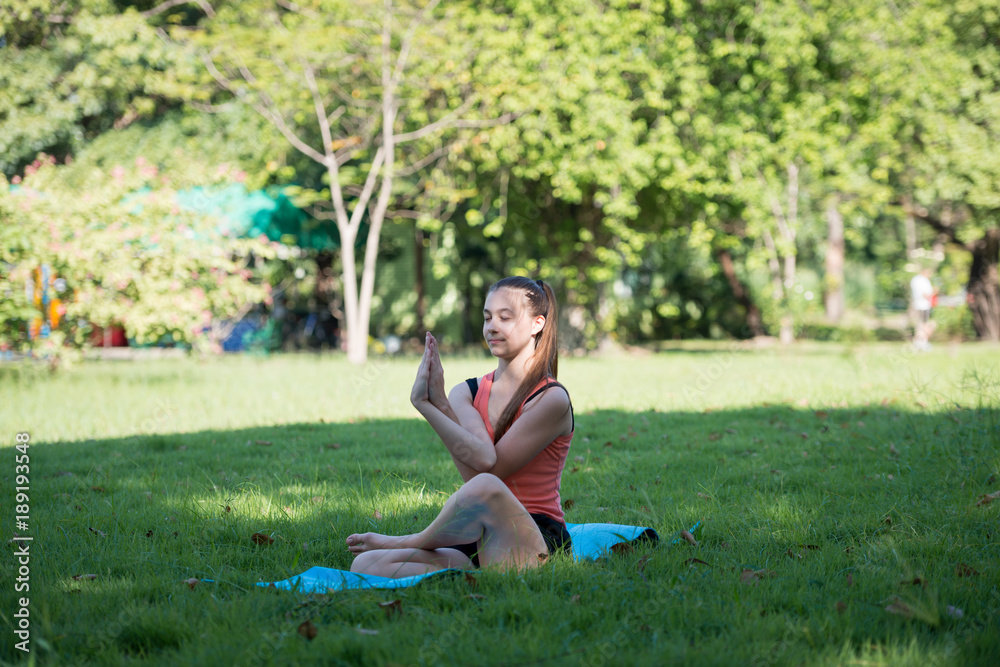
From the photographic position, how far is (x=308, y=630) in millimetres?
2713

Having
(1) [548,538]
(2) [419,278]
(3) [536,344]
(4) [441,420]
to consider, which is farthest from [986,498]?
(2) [419,278]

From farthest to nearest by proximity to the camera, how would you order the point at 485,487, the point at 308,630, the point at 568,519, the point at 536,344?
the point at 568,519 < the point at 536,344 < the point at 485,487 < the point at 308,630

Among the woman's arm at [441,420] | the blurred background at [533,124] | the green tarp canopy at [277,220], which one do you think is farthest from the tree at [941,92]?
the woman's arm at [441,420]

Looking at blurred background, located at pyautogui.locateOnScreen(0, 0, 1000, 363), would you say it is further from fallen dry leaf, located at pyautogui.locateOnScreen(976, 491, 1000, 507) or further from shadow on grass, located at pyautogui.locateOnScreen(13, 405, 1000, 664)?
fallen dry leaf, located at pyautogui.locateOnScreen(976, 491, 1000, 507)

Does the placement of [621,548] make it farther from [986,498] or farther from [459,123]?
[459,123]

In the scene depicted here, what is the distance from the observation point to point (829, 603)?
2980 millimetres

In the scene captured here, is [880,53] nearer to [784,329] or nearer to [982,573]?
[784,329]

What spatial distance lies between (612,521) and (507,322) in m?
1.64

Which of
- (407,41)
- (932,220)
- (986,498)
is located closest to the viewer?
(986,498)

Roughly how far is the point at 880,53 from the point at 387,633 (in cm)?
1717

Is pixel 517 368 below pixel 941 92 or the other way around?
below

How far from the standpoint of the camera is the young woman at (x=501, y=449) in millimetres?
3205

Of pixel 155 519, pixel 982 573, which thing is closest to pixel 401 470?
pixel 155 519

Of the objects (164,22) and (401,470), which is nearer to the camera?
(401,470)
